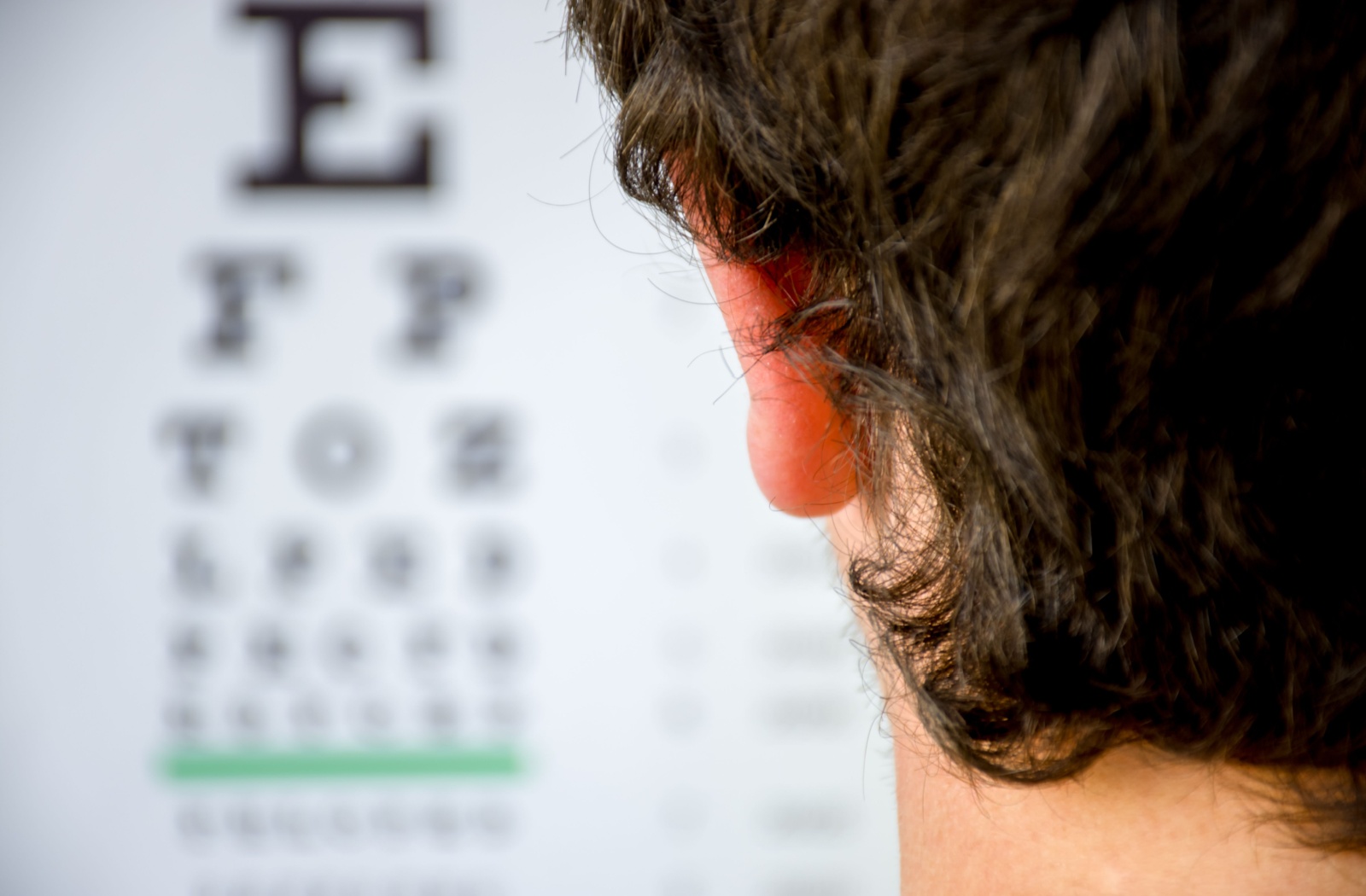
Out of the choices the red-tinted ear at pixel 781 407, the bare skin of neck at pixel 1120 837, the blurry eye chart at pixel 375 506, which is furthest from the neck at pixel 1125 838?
the blurry eye chart at pixel 375 506

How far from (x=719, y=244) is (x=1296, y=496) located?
0.21 m

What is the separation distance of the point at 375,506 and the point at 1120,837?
2.85ft

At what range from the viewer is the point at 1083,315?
0.27 m

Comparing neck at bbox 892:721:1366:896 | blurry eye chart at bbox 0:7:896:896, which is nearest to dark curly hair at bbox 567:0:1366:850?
neck at bbox 892:721:1366:896

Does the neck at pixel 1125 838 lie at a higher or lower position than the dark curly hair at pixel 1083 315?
→ lower

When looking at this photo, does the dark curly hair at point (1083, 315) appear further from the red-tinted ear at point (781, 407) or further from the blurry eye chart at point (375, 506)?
the blurry eye chart at point (375, 506)

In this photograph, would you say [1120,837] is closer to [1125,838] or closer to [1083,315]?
[1125,838]

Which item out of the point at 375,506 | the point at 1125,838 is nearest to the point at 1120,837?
the point at 1125,838

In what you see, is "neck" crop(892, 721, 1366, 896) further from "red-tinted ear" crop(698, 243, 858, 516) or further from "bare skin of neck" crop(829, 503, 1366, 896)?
"red-tinted ear" crop(698, 243, 858, 516)

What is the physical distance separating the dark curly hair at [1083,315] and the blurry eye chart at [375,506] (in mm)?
684

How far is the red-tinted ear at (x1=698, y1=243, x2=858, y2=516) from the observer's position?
1.24 feet

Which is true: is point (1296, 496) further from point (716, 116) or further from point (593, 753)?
point (593, 753)

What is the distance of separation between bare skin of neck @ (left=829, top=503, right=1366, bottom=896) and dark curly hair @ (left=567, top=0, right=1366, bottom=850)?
1 centimetres

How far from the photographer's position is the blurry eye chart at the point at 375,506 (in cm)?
104
